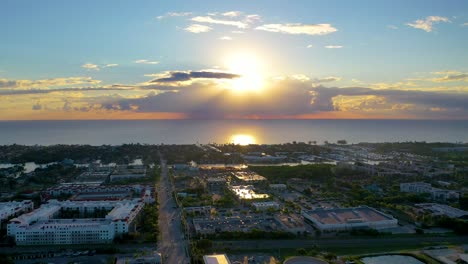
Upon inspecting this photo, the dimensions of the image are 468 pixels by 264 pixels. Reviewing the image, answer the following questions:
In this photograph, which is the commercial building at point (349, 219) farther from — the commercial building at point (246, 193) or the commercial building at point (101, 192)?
the commercial building at point (101, 192)

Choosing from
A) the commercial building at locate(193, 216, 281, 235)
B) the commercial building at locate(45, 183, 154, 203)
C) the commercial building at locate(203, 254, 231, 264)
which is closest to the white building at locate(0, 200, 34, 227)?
the commercial building at locate(45, 183, 154, 203)

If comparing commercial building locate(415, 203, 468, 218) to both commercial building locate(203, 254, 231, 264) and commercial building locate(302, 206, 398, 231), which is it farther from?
commercial building locate(203, 254, 231, 264)

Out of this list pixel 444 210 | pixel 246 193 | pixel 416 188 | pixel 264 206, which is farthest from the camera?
pixel 416 188

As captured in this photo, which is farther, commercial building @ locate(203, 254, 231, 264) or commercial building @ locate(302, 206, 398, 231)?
commercial building @ locate(302, 206, 398, 231)

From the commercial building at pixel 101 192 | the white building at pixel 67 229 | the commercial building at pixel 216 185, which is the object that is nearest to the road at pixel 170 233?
the commercial building at pixel 101 192

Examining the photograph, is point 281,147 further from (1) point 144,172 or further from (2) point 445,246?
(2) point 445,246

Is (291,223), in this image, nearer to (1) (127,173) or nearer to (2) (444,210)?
(2) (444,210)

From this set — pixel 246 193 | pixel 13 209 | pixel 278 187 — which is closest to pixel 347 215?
pixel 246 193
